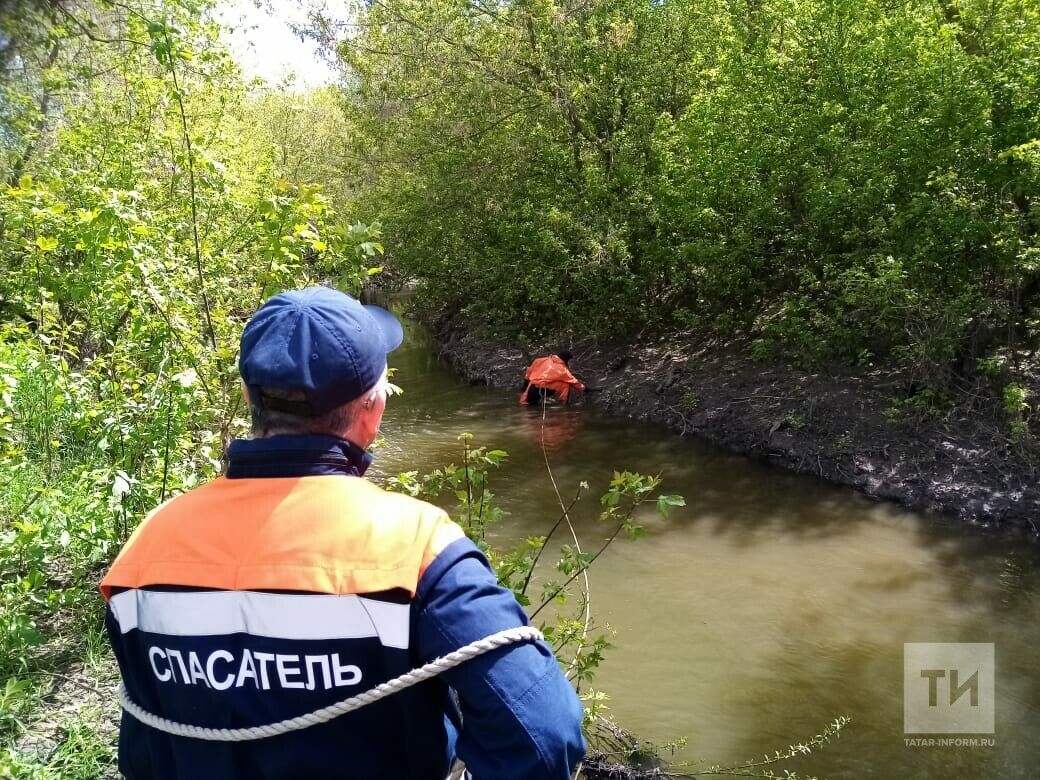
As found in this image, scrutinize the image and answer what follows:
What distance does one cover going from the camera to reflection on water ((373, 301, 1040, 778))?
15.0 feet

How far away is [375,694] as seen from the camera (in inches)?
45.9

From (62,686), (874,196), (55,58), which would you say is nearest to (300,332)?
(62,686)

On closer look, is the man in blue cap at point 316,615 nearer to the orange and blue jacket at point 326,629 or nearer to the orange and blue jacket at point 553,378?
the orange and blue jacket at point 326,629

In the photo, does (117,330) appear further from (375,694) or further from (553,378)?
(553,378)

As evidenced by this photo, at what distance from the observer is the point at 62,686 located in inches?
132

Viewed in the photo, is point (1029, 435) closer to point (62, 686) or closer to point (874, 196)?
point (874, 196)

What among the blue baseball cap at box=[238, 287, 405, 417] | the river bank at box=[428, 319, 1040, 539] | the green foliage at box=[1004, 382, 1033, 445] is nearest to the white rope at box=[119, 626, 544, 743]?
the blue baseball cap at box=[238, 287, 405, 417]

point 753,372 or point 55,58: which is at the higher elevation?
point 55,58

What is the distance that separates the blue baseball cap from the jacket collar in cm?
6

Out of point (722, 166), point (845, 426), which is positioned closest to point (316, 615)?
point (845, 426)

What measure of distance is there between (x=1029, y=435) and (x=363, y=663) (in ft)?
27.8

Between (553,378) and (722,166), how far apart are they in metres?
4.37

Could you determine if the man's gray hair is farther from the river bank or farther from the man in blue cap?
the river bank

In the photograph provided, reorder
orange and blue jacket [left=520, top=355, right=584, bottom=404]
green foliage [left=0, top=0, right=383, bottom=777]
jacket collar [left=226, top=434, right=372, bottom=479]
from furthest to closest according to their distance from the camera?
orange and blue jacket [left=520, top=355, right=584, bottom=404], green foliage [left=0, top=0, right=383, bottom=777], jacket collar [left=226, top=434, right=372, bottom=479]
